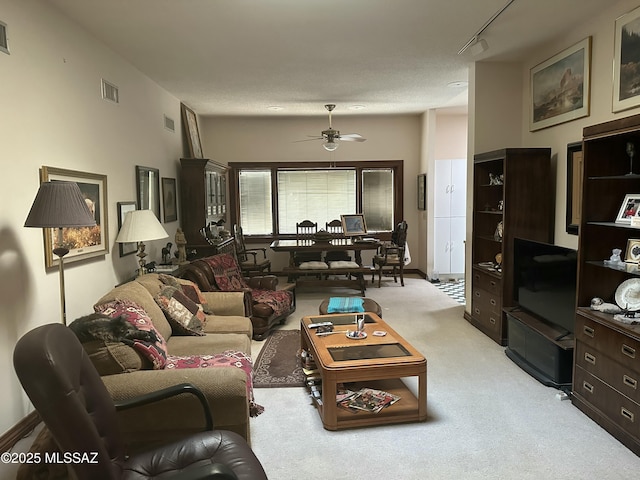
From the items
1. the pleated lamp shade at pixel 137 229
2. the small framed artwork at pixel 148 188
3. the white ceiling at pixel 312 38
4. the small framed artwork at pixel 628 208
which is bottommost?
the pleated lamp shade at pixel 137 229

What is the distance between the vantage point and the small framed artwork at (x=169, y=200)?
219 inches

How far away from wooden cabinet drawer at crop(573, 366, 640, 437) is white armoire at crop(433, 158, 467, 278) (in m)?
4.75

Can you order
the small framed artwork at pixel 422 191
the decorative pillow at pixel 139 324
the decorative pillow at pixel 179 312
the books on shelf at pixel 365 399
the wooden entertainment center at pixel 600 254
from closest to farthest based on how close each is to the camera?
the decorative pillow at pixel 139 324
the wooden entertainment center at pixel 600 254
the books on shelf at pixel 365 399
the decorative pillow at pixel 179 312
the small framed artwork at pixel 422 191

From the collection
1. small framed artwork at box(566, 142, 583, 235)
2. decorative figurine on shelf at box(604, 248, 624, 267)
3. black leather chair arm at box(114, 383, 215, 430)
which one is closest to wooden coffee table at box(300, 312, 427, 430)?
black leather chair arm at box(114, 383, 215, 430)

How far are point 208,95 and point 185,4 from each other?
294cm

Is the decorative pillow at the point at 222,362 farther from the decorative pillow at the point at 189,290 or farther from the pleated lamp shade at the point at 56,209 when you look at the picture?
the pleated lamp shade at the point at 56,209

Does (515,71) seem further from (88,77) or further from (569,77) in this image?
(88,77)

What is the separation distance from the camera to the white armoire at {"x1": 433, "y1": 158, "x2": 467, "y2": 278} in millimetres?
7652

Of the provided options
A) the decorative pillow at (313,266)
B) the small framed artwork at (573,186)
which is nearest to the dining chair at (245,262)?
the decorative pillow at (313,266)

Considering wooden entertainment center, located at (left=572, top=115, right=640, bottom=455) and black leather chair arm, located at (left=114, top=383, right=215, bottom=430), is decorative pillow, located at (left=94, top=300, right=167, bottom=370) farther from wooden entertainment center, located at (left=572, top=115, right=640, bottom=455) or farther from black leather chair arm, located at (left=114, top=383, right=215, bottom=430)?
wooden entertainment center, located at (left=572, top=115, right=640, bottom=455)

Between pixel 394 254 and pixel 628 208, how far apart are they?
4.66 meters

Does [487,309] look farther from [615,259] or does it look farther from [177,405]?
[177,405]

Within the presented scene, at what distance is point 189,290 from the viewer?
154 inches

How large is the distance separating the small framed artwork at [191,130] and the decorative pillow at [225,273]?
2346 millimetres
